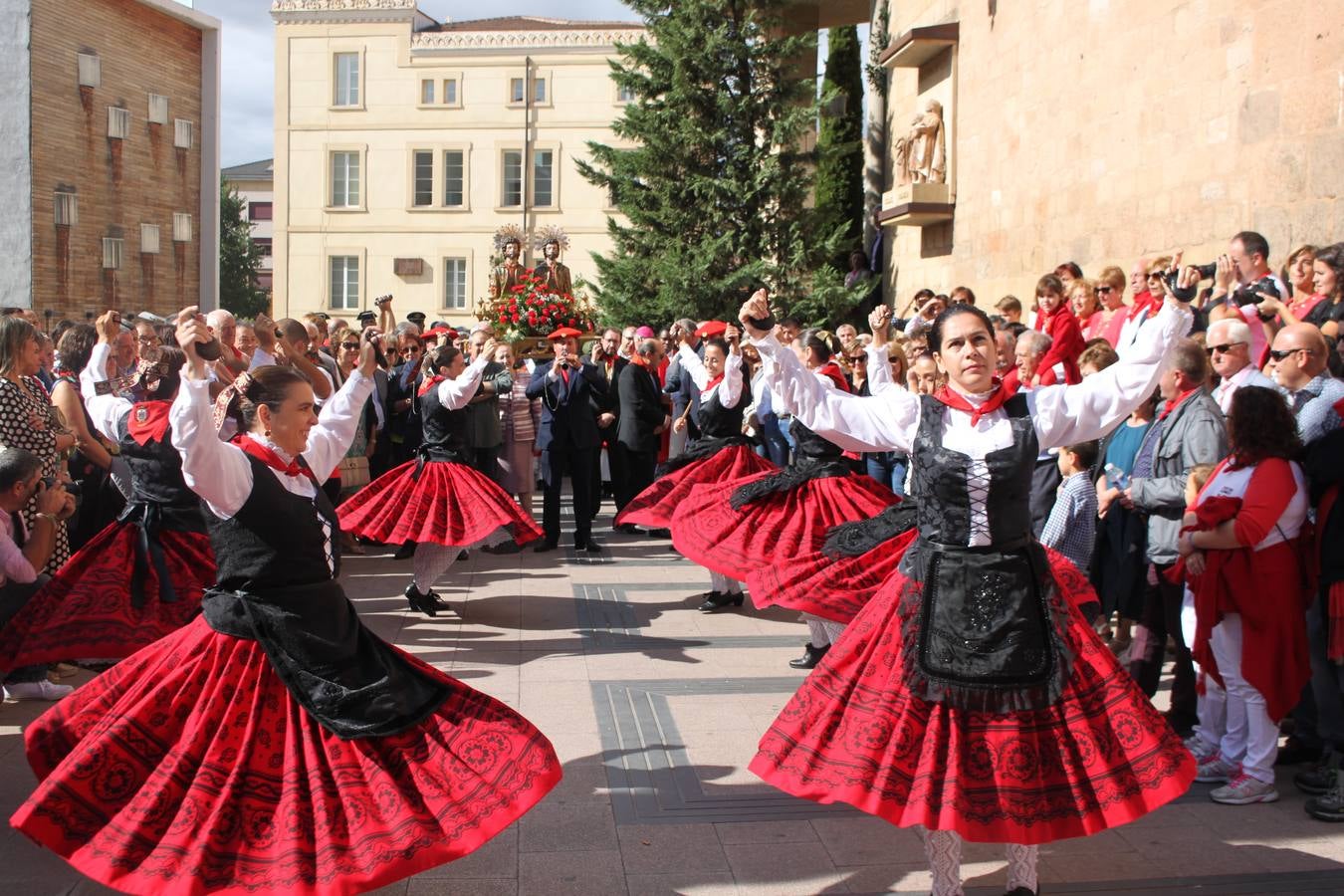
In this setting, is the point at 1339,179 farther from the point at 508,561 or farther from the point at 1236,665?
the point at 508,561

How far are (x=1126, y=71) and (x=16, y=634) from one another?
1053cm

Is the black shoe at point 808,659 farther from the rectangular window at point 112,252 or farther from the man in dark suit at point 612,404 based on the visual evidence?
the rectangular window at point 112,252

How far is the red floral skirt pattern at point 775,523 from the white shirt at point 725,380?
4.26ft

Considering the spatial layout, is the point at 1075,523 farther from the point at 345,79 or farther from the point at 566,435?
the point at 345,79

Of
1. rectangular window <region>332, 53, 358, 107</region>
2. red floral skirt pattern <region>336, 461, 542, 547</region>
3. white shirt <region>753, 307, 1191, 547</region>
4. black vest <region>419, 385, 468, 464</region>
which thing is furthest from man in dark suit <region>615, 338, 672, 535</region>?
rectangular window <region>332, 53, 358, 107</region>

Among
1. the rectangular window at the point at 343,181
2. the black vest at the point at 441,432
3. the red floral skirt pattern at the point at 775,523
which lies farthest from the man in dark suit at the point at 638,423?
the rectangular window at the point at 343,181

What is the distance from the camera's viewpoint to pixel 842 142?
79.8ft

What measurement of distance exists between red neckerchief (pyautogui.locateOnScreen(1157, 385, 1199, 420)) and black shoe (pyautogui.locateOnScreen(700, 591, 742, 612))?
357 cm

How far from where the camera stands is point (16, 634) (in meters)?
5.18

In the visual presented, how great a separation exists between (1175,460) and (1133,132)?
710cm

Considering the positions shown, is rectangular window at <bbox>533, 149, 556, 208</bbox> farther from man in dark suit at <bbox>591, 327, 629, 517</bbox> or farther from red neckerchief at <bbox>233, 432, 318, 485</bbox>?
red neckerchief at <bbox>233, 432, 318, 485</bbox>

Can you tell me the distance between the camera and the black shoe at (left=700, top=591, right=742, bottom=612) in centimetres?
857

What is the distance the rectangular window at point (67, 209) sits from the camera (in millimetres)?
28469

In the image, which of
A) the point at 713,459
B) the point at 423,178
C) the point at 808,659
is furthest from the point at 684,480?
the point at 423,178
